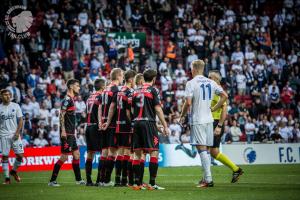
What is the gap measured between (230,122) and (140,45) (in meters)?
6.58

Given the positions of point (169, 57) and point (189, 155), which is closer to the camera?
point (189, 155)

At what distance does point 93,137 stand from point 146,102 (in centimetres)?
255

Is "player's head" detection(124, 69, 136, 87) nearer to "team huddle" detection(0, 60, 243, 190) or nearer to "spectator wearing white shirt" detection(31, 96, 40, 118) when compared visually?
"team huddle" detection(0, 60, 243, 190)

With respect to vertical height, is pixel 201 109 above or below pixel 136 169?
above

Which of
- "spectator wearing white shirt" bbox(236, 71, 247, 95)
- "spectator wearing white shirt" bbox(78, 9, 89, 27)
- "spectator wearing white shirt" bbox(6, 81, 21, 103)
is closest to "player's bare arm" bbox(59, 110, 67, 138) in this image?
"spectator wearing white shirt" bbox(6, 81, 21, 103)

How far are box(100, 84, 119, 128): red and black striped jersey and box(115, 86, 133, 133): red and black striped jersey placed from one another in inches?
7.1

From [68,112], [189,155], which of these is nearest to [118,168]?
[68,112]

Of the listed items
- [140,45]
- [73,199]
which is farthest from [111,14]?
[73,199]

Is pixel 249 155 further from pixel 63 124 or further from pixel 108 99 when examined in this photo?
pixel 108 99

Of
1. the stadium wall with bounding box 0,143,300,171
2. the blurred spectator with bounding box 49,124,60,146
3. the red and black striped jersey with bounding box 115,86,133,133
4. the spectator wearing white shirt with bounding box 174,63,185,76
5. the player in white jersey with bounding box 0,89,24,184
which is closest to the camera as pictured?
the red and black striped jersey with bounding box 115,86,133,133

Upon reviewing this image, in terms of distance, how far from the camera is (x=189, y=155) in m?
31.2

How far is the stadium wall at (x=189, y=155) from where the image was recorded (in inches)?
1114

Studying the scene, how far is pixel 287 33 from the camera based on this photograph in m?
43.9

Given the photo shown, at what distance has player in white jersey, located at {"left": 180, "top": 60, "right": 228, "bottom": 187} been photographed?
1627 cm
